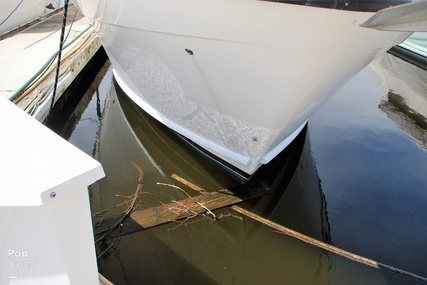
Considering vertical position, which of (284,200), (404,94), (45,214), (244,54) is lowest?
(404,94)

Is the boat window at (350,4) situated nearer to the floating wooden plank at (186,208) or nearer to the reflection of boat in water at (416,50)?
the floating wooden plank at (186,208)

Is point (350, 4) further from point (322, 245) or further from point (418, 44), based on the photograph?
point (418, 44)

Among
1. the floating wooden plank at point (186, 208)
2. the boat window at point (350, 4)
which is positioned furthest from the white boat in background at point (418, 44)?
the boat window at point (350, 4)

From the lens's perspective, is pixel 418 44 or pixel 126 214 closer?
pixel 126 214

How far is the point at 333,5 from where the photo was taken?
6.12ft

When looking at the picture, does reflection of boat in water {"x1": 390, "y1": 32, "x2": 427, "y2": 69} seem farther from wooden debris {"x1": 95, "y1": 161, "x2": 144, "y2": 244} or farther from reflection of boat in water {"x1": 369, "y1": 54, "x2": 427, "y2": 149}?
wooden debris {"x1": 95, "y1": 161, "x2": 144, "y2": 244}

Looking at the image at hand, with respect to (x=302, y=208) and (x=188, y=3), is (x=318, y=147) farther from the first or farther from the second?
(x=188, y=3)

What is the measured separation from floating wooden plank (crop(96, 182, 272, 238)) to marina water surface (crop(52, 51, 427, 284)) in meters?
0.06

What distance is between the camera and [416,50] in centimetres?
804

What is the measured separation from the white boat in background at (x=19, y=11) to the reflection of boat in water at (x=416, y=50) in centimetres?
800

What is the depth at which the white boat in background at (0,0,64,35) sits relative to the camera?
6.09 meters

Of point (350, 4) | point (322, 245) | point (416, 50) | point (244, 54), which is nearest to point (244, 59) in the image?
point (244, 54)

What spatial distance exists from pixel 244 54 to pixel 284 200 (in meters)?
1.50

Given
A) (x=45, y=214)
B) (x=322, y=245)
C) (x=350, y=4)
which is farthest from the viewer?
(x=322, y=245)
